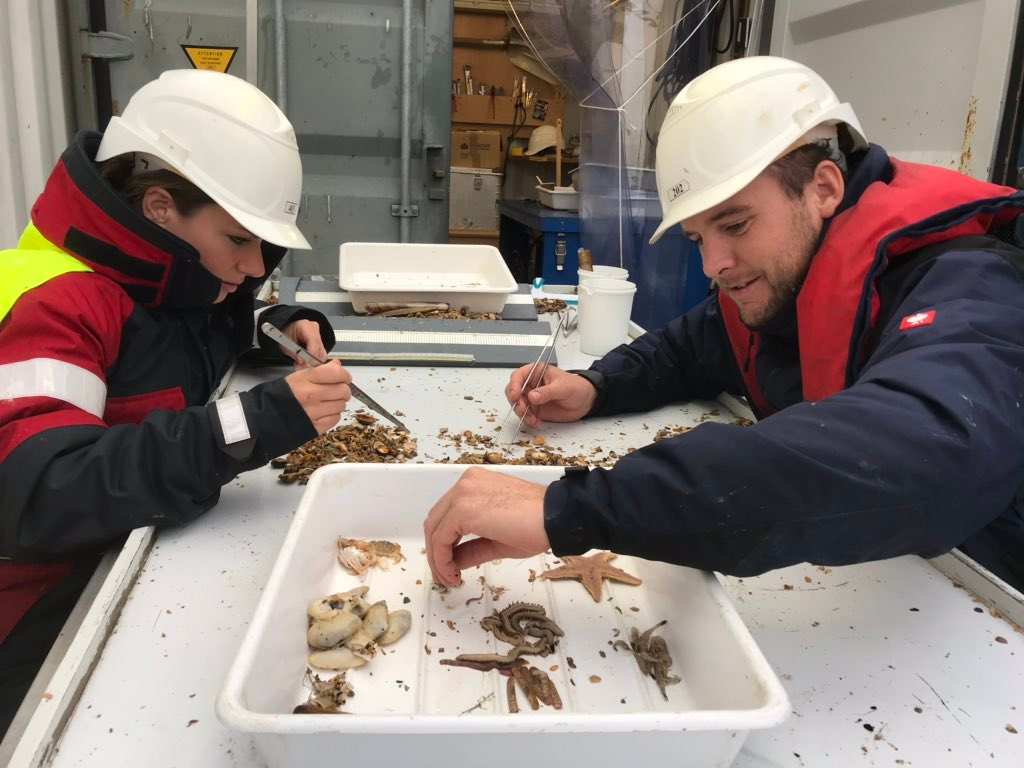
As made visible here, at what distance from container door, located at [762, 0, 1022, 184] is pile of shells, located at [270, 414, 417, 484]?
1662 mm

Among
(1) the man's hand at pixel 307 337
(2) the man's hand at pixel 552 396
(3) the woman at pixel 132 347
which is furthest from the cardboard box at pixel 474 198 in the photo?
(3) the woman at pixel 132 347


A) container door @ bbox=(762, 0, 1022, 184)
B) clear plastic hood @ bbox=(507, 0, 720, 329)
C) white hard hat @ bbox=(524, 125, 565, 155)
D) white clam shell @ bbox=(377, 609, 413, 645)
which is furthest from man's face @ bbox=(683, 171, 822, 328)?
white hard hat @ bbox=(524, 125, 565, 155)

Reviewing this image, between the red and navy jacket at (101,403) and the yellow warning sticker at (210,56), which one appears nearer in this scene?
the red and navy jacket at (101,403)

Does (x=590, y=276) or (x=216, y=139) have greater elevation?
(x=216, y=139)

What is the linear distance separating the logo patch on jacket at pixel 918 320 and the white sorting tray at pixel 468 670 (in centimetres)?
36

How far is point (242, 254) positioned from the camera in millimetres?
1183

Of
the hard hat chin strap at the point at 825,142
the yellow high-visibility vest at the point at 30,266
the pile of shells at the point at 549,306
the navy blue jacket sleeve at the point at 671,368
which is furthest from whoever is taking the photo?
the pile of shells at the point at 549,306

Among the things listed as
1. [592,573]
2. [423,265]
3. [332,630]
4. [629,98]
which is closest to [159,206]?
[332,630]

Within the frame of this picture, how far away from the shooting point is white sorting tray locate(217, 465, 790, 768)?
54cm

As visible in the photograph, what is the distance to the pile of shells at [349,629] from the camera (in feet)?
2.40

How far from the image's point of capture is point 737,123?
1017mm

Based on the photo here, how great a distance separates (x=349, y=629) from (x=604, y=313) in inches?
46.0

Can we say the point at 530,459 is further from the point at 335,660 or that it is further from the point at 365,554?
the point at 335,660

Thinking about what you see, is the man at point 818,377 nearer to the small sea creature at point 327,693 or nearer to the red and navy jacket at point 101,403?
the small sea creature at point 327,693
